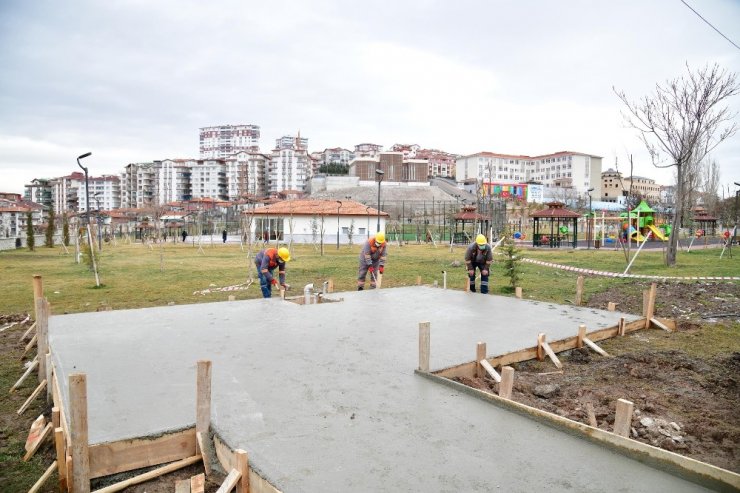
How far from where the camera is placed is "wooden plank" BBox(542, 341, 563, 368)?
6784mm

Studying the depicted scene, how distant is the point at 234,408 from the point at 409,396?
1.65m

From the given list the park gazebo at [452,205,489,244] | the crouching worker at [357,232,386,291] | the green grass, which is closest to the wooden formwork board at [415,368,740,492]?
the crouching worker at [357,232,386,291]

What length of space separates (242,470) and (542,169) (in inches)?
4429

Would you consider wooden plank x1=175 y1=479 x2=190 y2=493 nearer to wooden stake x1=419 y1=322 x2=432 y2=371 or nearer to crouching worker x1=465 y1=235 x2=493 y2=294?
wooden stake x1=419 y1=322 x2=432 y2=371

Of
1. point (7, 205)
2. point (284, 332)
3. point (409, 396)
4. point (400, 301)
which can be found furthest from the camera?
point (7, 205)

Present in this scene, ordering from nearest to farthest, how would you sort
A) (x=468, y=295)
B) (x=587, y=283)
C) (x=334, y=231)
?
1. (x=468, y=295)
2. (x=587, y=283)
3. (x=334, y=231)

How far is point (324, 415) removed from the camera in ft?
14.5

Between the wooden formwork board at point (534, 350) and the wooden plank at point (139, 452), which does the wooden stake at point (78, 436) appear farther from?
the wooden formwork board at point (534, 350)

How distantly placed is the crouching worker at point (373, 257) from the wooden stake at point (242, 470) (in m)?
8.89

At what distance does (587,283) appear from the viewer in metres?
14.6

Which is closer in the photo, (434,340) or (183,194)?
(434,340)

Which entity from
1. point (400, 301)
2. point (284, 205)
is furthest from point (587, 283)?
point (284, 205)

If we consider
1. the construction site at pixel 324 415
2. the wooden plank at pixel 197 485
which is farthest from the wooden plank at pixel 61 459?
the wooden plank at pixel 197 485

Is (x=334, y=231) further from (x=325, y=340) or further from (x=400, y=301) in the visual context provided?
(x=325, y=340)
